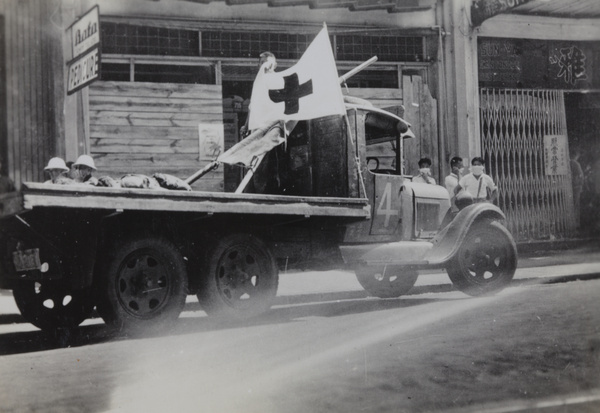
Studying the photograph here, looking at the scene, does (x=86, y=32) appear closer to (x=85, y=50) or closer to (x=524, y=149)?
(x=85, y=50)

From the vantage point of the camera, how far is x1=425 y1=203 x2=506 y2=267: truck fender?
7.27 m

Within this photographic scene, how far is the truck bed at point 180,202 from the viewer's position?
4.57 meters

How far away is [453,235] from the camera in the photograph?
738 cm

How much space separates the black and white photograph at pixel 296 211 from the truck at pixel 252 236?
0.02m

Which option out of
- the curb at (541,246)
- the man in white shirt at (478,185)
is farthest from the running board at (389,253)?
the man in white shirt at (478,185)

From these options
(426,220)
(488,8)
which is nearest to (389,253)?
(426,220)

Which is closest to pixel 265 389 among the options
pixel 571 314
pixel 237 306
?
pixel 237 306

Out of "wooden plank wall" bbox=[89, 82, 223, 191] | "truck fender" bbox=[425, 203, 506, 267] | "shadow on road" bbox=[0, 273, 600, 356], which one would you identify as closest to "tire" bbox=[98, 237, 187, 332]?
"shadow on road" bbox=[0, 273, 600, 356]

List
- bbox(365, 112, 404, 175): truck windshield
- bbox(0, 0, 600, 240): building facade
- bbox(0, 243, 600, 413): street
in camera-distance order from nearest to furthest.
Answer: bbox(0, 243, 600, 413): street, bbox(365, 112, 404, 175): truck windshield, bbox(0, 0, 600, 240): building facade

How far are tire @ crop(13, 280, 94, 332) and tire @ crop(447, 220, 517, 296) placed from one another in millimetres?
3896

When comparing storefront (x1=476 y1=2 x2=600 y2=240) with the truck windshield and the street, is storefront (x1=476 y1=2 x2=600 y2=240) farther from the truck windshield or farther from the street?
the street

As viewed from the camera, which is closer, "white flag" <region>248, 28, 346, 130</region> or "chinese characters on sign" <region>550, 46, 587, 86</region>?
"white flag" <region>248, 28, 346, 130</region>

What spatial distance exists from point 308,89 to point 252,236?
155 cm

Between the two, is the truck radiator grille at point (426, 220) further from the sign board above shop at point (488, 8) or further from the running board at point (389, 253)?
the sign board above shop at point (488, 8)
